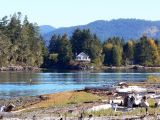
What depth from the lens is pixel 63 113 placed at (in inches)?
1706

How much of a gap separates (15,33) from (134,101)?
5876 inches

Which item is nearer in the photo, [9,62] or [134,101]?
[134,101]

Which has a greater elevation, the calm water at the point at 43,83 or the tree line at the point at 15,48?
the tree line at the point at 15,48

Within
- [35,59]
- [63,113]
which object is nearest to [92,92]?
[63,113]

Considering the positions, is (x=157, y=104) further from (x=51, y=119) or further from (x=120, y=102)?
(x=51, y=119)

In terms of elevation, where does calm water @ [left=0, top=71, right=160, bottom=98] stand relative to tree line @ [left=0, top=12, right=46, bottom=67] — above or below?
below

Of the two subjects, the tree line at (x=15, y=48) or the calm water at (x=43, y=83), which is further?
the tree line at (x=15, y=48)

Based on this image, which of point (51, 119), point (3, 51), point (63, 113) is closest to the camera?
point (51, 119)

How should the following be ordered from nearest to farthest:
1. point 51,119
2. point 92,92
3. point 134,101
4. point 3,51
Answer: point 51,119, point 134,101, point 92,92, point 3,51

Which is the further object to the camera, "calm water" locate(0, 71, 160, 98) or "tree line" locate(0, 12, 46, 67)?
"tree line" locate(0, 12, 46, 67)

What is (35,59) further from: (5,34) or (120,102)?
(120,102)

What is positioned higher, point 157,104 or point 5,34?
point 5,34

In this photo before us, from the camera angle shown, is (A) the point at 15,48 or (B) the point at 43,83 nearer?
(B) the point at 43,83

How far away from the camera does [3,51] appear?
182m
